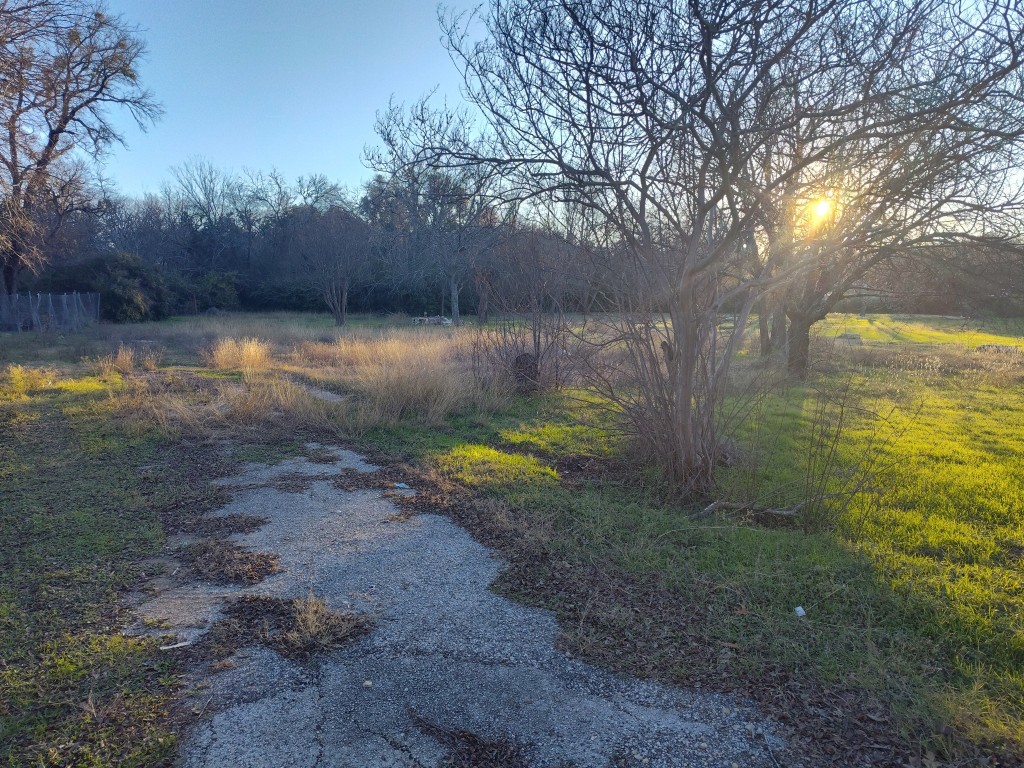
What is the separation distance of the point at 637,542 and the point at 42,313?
2734cm

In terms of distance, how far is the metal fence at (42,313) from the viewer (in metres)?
23.4

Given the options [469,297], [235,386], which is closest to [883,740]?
[235,386]

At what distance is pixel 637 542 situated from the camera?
505 cm

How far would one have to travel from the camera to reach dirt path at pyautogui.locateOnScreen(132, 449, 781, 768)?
9.24ft

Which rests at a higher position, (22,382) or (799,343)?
(799,343)

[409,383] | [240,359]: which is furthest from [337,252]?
[409,383]

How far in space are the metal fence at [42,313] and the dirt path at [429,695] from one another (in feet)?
82.3

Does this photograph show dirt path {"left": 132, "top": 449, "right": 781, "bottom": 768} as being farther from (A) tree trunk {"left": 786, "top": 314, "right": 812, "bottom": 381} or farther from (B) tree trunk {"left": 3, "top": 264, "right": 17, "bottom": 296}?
(B) tree trunk {"left": 3, "top": 264, "right": 17, "bottom": 296}

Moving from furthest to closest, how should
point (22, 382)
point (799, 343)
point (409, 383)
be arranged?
point (799, 343) → point (22, 382) → point (409, 383)

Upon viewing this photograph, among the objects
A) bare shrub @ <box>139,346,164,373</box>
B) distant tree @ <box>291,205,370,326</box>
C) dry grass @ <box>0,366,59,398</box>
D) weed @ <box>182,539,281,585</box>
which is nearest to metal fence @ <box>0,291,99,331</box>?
bare shrub @ <box>139,346,164,373</box>

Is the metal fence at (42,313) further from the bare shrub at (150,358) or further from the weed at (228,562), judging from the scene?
the weed at (228,562)

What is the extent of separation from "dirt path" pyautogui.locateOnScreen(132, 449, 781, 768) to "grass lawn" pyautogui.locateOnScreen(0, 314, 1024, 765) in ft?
0.74

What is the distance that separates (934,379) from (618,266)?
1093 centimetres

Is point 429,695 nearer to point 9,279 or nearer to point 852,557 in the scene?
point 852,557
